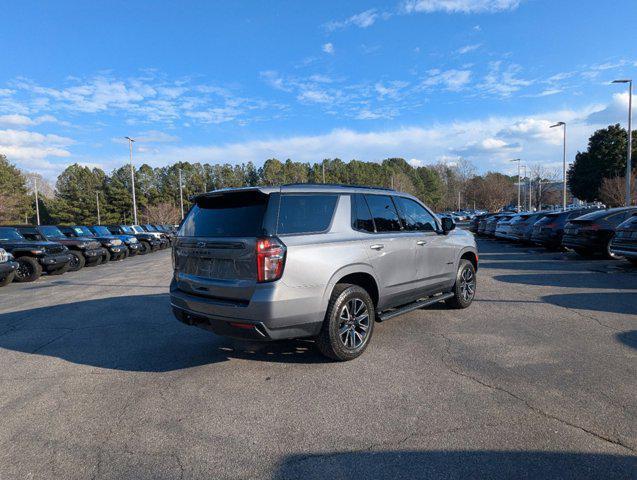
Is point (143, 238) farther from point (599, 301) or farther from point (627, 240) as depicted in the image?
point (599, 301)

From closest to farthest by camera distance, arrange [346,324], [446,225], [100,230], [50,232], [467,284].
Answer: [346,324]
[446,225]
[467,284]
[50,232]
[100,230]

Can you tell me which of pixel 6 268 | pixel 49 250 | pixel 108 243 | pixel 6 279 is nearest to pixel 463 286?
pixel 6 268

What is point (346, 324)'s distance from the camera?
441 cm

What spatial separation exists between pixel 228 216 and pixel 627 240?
9.81 m

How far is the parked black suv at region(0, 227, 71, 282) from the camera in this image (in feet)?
38.7

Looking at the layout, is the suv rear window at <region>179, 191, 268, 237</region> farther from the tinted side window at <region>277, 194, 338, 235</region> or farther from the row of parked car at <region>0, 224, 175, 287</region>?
the row of parked car at <region>0, 224, 175, 287</region>

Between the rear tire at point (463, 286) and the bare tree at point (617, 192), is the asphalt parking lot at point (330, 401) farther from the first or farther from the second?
the bare tree at point (617, 192)

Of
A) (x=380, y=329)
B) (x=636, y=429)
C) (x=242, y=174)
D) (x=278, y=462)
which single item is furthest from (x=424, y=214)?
(x=242, y=174)

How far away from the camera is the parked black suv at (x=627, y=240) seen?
9586mm

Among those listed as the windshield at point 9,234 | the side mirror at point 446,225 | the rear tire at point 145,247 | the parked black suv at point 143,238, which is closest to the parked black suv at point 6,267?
the windshield at point 9,234

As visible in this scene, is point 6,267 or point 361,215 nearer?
point 361,215

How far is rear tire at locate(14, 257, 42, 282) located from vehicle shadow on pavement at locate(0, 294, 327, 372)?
5060mm

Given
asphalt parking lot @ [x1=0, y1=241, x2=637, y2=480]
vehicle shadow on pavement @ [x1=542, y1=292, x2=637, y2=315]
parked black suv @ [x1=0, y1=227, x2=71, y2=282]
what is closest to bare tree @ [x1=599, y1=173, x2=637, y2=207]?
vehicle shadow on pavement @ [x1=542, y1=292, x2=637, y2=315]

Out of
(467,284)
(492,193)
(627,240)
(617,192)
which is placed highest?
(492,193)
